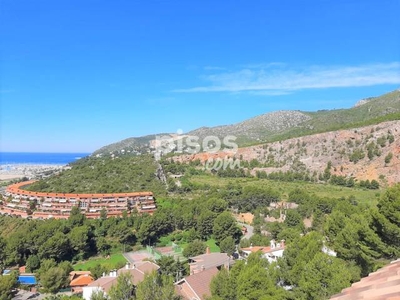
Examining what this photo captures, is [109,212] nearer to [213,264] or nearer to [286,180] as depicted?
[213,264]

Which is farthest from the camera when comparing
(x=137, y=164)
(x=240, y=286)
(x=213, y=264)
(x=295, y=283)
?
(x=137, y=164)

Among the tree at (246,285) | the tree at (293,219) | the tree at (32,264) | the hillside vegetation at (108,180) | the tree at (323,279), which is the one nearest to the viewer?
the tree at (323,279)

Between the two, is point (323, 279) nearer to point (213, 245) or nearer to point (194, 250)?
point (194, 250)

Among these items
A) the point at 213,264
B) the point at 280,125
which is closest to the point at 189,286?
the point at 213,264

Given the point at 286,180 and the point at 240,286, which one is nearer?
the point at 240,286

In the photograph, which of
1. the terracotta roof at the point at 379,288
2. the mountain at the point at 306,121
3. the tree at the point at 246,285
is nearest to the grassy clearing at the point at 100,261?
the tree at the point at 246,285

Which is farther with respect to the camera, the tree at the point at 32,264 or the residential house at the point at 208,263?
the tree at the point at 32,264

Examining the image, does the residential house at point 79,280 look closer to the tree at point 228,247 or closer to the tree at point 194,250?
the tree at point 194,250
